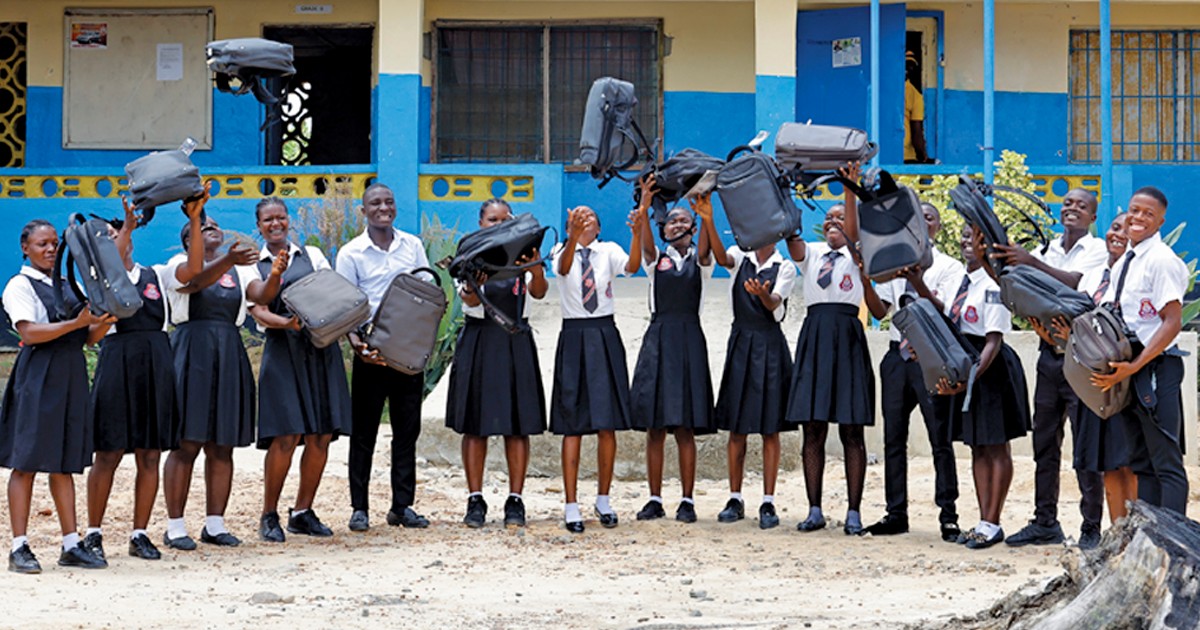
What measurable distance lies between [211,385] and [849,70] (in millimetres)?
8678

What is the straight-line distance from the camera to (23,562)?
289 inches

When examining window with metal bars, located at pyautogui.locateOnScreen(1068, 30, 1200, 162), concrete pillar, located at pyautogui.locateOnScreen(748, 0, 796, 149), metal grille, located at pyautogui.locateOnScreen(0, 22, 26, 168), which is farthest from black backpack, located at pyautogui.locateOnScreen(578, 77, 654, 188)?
metal grille, located at pyautogui.locateOnScreen(0, 22, 26, 168)

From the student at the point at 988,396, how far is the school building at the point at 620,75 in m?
6.94

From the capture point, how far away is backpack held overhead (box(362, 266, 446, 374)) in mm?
8578

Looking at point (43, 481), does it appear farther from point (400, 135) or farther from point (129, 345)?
point (400, 135)

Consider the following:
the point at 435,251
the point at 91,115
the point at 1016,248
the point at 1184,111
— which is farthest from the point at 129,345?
the point at 1184,111

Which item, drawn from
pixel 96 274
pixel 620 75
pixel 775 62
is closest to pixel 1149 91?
pixel 775 62

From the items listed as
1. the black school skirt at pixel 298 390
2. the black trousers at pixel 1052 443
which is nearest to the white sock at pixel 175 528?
the black school skirt at pixel 298 390

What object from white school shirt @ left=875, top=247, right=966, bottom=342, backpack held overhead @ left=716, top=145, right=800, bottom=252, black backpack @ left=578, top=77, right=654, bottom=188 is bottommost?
white school shirt @ left=875, top=247, right=966, bottom=342

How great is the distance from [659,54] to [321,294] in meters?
7.79

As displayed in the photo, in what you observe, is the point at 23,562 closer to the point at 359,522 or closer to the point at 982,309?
the point at 359,522

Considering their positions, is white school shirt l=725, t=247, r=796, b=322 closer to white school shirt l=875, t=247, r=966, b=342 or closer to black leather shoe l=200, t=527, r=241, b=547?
white school shirt l=875, t=247, r=966, b=342

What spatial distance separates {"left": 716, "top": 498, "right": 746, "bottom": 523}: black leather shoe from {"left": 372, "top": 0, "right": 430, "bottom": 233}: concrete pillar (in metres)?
5.93

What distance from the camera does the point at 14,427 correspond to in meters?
7.38
